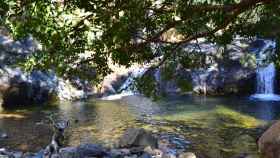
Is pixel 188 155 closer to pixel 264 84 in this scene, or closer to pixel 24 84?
pixel 24 84

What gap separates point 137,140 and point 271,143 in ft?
19.5

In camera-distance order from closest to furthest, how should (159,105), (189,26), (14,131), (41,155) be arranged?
(189,26)
(41,155)
(14,131)
(159,105)

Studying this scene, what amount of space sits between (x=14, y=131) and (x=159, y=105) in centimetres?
1051

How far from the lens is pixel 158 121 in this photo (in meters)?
26.7

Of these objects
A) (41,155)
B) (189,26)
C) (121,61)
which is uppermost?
(189,26)

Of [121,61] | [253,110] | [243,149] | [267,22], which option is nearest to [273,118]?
[253,110]

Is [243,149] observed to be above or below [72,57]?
below

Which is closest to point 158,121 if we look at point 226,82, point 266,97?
point 266,97

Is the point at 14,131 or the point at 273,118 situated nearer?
the point at 14,131

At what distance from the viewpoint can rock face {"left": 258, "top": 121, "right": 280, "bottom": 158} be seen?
16455 mm

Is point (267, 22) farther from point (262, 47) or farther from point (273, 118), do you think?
point (262, 47)

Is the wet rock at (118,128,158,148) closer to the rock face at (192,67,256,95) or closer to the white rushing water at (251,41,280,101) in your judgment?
the rock face at (192,67,256,95)

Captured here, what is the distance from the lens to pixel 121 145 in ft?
68.0

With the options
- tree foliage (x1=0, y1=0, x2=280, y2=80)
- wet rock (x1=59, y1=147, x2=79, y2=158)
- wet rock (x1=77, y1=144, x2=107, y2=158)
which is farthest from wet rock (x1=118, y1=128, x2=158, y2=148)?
tree foliage (x1=0, y1=0, x2=280, y2=80)
